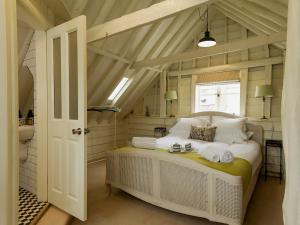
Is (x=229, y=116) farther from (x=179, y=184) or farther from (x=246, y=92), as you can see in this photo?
(x=179, y=184)

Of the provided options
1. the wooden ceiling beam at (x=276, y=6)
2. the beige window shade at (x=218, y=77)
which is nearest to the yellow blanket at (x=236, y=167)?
the wooden ceiling beam at (x=276, y=6)

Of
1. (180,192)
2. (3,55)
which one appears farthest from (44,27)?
(180,192)

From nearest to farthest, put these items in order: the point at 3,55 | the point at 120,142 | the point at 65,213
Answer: the point at 3,55, the point at 65,213, the point at 120,142

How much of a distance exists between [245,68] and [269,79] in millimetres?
511

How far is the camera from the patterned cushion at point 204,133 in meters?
3.51

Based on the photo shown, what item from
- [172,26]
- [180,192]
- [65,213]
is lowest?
[65,213]

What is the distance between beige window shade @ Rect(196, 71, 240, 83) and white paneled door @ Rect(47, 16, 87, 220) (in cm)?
321

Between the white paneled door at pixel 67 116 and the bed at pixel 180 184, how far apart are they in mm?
738

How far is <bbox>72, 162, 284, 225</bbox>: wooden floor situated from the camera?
215 centimetres

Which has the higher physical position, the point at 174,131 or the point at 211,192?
the point at 174,131

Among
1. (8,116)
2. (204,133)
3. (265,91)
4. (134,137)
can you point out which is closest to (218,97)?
(265,91)

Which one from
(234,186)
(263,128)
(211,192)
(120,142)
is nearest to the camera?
(234,186)

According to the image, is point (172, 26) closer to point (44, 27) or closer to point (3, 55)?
point (44, 27)

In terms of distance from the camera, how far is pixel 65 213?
7.00 ft
